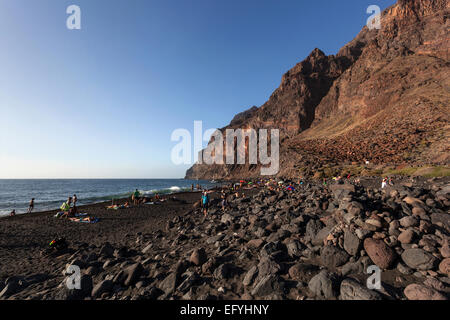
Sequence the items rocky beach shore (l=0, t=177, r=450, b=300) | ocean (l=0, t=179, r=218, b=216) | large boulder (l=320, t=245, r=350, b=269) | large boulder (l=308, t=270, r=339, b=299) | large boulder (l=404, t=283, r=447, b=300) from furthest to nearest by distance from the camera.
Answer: ocean (l=0, t=179, r=218, b=216)
large boulder (l=320, t=245, r=350, b=269)
rocky beach shore (l=0, t=177, r=450, b=300)
large boulder (l=308, t=270, r=339, b=299)
large boulder (l=404, t=283, r=447, b=300)

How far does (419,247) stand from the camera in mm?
4586

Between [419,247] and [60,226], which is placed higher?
[419,247]

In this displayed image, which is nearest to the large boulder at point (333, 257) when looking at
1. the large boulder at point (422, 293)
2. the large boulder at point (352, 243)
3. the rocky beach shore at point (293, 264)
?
the rocky beach shore at point (293, 264)

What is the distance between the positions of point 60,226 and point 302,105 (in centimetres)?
11192

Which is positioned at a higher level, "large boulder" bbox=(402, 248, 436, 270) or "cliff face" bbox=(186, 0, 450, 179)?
"cliff face" bbox=(186, 0, 450, 179)

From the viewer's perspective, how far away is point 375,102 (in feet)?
214

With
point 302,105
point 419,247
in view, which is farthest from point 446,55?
point 419,247

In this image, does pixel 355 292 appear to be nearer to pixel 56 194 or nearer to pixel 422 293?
pixel 422 293

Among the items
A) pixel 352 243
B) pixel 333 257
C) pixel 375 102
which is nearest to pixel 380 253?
pixel 352 243

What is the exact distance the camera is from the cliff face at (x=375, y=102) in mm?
39344

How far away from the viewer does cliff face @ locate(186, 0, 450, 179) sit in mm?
39344

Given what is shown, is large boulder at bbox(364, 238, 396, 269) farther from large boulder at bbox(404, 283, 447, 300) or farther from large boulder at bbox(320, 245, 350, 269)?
large boulder at bbox(404, 283, 447, 300)

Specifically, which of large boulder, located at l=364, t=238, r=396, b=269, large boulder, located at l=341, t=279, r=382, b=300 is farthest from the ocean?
large boulder, located at l=364, t=238, r=396, b=269
